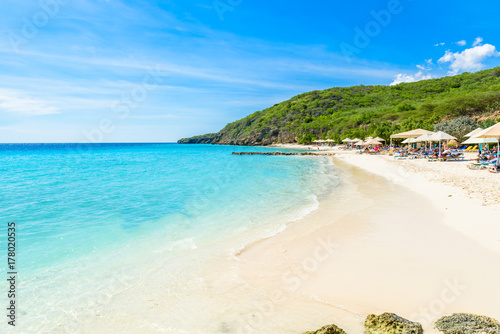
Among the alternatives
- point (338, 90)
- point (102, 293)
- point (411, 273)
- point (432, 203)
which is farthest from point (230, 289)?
point (338, 90)

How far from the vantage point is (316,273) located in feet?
16.2

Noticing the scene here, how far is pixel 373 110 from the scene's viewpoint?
79438 mm

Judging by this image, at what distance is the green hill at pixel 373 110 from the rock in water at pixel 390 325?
46037 mm

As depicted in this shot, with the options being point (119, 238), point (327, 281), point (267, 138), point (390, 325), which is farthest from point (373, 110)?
point (390, 325)

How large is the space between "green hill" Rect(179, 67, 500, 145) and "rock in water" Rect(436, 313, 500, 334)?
45634mm

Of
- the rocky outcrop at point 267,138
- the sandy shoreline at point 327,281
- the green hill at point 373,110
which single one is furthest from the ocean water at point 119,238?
the rocky outcrop at point 267,138

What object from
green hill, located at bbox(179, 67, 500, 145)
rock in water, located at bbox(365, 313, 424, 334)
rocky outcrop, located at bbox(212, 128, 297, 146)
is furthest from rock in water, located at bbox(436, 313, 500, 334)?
rocky outcrop, located at bbox(212, 128, 297, 146)

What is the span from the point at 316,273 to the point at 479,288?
236cm

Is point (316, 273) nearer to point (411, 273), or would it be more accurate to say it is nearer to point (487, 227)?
point (411, 273)

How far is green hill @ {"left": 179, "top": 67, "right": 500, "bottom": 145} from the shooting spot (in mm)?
49875

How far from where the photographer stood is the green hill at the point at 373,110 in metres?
49.9

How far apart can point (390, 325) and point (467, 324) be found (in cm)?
84

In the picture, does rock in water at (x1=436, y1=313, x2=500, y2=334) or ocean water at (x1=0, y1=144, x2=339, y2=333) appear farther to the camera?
ocean water at (x1=0, y1=144, x2=339, y2=333)

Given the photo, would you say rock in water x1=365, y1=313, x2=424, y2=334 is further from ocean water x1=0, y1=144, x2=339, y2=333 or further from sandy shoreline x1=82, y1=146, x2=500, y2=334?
ocean water x1=0, y1=144, x2=339, y2=333
